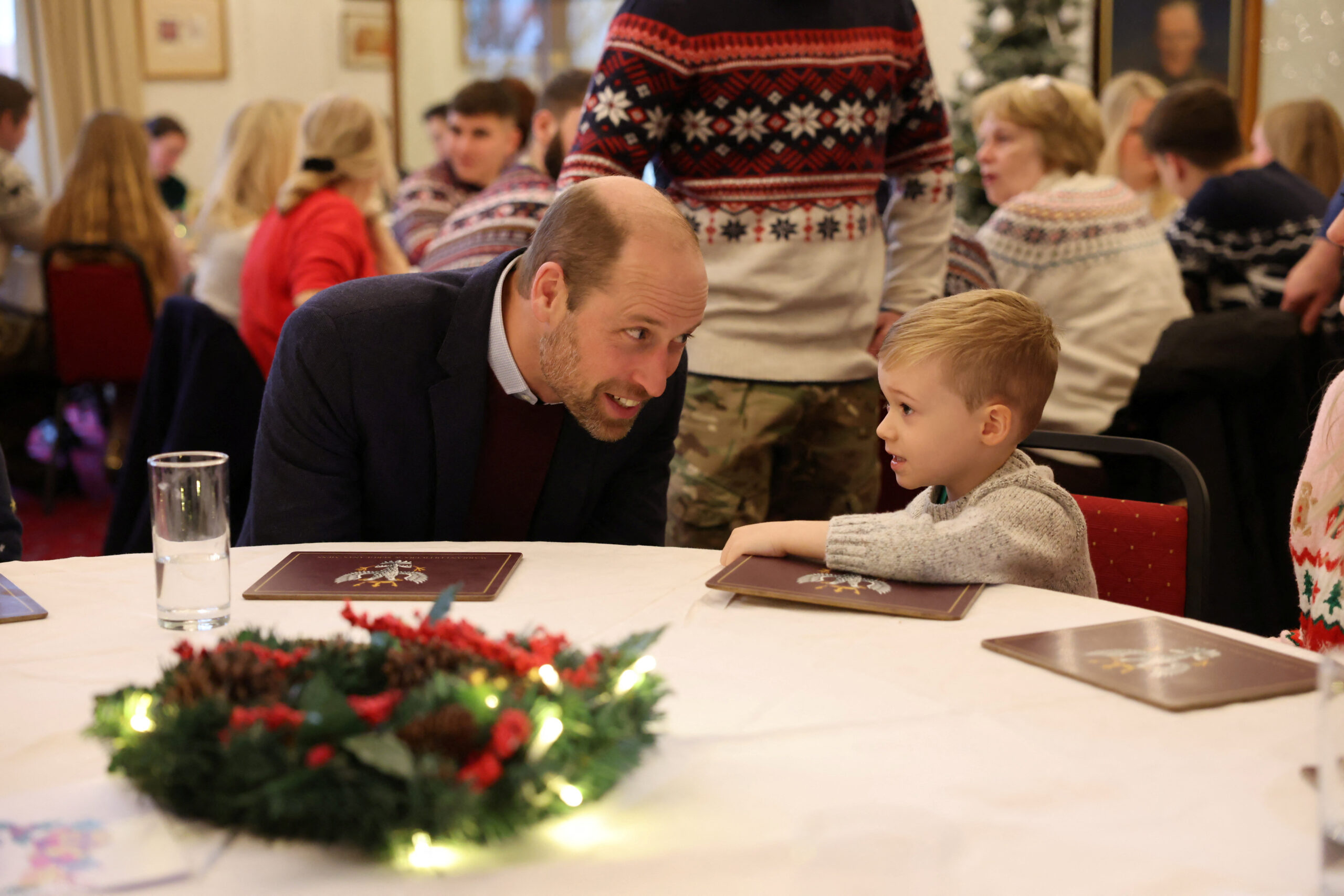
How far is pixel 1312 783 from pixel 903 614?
43 centimetres

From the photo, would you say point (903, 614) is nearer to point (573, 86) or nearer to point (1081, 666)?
point (1081, 666)

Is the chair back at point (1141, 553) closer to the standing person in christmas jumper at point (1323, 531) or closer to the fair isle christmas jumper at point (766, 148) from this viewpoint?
the standing person in christmas jumper at point (1323, 531)

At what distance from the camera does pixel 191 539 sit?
1.11m

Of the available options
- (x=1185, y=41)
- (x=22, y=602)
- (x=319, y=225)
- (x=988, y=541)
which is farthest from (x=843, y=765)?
(x=1185, y=41)

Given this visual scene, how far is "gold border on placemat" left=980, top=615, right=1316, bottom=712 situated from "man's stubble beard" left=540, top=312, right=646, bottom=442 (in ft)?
2.34

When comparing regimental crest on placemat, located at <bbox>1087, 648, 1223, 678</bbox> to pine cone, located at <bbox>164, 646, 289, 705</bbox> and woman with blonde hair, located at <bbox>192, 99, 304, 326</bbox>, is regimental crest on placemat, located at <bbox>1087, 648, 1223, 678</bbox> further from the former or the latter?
woman with blonde hair, located at <bbox>192, 99, 304, 326</bbox>

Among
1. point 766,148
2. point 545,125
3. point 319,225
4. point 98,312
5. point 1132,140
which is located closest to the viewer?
point 766,148

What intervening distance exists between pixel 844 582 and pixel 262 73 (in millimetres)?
7903

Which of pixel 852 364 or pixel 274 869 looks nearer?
pixel 274 869

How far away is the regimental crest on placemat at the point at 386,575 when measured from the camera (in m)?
1.30

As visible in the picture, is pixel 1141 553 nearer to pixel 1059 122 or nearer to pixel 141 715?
pixel 141 715

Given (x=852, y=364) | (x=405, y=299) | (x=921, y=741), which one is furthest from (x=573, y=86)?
(x=921, y=741)

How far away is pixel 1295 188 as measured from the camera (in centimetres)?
313

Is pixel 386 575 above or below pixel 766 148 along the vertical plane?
below
